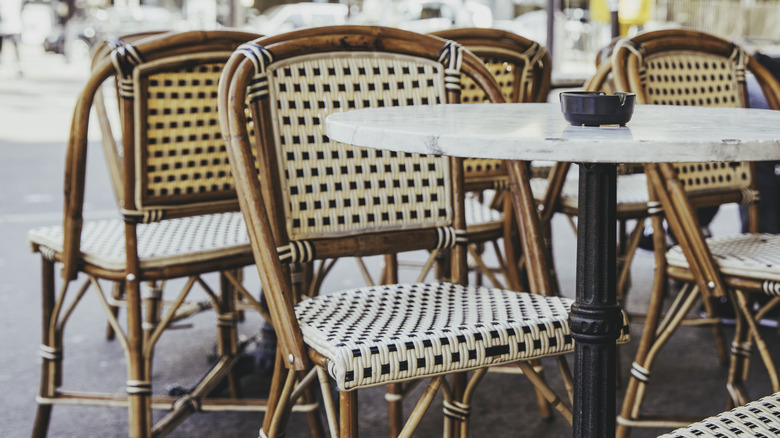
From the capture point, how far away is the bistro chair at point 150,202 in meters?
1.76

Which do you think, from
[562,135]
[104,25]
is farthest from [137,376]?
[104,25]

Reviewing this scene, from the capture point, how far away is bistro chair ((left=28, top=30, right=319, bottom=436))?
1758 mm

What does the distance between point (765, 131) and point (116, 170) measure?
1674 millimetres

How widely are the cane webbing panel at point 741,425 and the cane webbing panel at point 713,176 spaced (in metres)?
0.95

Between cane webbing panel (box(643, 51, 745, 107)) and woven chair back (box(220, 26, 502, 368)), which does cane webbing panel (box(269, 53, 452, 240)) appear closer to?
woven chair back (box(220, 26, 502, 368))

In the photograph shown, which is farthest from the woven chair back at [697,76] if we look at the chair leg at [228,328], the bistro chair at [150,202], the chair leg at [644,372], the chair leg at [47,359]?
the chair leg at [47,359]

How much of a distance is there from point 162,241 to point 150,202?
0.14m

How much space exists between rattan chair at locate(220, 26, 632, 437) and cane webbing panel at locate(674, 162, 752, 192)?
585mm

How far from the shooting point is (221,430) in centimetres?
216

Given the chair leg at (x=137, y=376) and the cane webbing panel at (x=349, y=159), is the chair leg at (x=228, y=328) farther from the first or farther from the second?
the cane webbing panel at (x=349, y=159)

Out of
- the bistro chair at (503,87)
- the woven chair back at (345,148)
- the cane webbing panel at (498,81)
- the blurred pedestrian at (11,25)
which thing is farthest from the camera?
the blurred pedestrian at (11,25)

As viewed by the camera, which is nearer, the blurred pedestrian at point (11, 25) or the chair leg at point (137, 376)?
the chair leg at point (137, 376)

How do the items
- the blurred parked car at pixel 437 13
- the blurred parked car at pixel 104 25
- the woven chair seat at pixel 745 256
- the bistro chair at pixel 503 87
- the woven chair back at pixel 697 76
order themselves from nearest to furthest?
the woven chair seat at pixel 745 256, the woven chair back at pixel 697 76, the bistro chair at pixel 503 87, the blurred parked car at pixel 437 13, the blurred parked car at pixel 104 25

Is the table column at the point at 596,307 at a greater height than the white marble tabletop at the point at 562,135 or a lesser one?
lesser
